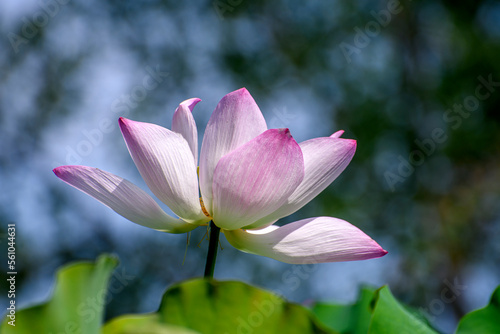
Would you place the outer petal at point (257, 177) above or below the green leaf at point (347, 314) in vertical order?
above

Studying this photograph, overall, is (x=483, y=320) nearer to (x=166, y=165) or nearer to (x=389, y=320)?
(x=389, y=320)

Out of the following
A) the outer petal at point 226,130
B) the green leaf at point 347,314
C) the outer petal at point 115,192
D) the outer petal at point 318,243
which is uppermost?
the outer petal at point 226,130

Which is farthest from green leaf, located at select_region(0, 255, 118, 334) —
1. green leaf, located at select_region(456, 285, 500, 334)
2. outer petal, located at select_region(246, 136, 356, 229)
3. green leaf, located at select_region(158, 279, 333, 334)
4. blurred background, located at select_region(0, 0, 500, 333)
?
blurred background, located at select_region(0, 0, 500, 333)

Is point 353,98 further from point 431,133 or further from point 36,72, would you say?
point 36,72

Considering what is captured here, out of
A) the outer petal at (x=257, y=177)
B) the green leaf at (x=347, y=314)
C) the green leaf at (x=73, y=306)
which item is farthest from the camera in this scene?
the green leaf at (x=347, y=314)

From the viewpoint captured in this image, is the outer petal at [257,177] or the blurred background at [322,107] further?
the blurred background at [322,107]

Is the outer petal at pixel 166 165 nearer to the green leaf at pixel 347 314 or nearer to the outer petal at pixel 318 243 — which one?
the outer petal at pixel 318 243

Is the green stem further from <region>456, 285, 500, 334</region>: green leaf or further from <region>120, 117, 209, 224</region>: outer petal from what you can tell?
<region>456, 285, 500, 334</region>: green leaf

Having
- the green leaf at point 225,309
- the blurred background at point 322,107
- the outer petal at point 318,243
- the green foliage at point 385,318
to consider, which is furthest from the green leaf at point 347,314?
the blurred background at point 322,107
